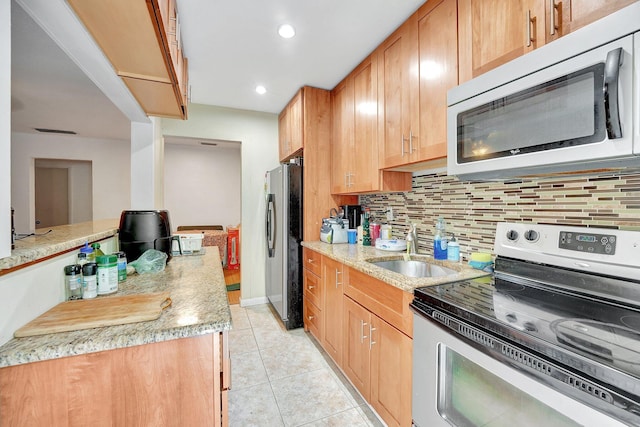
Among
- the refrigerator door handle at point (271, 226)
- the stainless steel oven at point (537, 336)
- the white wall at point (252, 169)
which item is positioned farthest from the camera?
the white wall at point (252, 169)

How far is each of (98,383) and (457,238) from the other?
186cm

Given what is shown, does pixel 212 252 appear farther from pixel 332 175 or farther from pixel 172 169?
pixel 172 169

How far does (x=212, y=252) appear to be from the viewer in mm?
2158

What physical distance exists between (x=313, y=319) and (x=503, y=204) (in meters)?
1.74

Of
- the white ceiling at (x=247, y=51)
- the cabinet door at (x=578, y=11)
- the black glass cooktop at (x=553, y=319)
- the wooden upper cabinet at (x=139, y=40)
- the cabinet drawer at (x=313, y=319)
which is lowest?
the cabinet drawer at (x=313, y=319)

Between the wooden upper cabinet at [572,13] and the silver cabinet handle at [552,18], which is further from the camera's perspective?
the silver cabinet handle at [552,18]

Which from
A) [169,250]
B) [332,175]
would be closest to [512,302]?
[169,250]

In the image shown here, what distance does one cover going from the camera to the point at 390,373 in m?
1.43

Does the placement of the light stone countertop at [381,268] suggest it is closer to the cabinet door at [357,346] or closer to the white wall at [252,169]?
the cabinet door at [357,346]

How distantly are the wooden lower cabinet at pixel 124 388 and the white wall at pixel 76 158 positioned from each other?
5267 mm

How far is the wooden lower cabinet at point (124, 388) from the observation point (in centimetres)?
73

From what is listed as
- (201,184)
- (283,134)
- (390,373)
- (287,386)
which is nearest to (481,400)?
(390,373)

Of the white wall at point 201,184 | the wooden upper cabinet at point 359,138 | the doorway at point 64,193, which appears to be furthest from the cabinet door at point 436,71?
the doorway at point 64,193

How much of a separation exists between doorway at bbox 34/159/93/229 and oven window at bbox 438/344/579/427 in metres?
6.53
